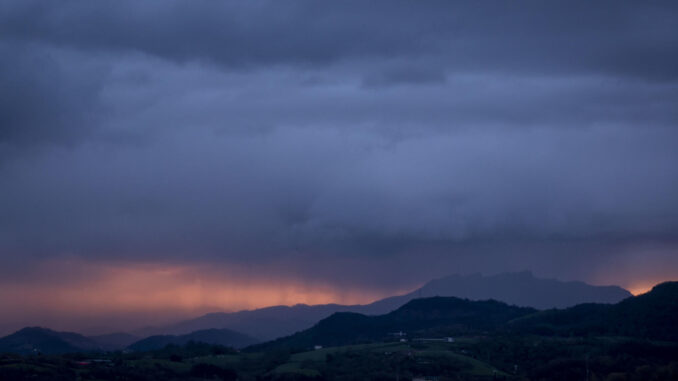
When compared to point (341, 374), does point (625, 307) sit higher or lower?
higher

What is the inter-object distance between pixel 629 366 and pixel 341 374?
146 feet

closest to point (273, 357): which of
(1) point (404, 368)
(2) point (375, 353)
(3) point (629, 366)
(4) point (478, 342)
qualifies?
(2) point (375, 353)

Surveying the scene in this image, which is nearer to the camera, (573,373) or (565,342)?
(573,373)

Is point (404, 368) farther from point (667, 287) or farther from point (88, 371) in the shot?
point (667, 287)

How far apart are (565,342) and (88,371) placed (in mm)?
82237

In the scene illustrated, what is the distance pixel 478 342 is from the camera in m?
148

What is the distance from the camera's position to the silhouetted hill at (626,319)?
154750mm

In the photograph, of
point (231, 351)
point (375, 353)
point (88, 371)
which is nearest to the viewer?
point (88, 371)

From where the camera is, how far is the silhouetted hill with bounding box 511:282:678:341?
15475 cm

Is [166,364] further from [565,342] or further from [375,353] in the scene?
[565,342]

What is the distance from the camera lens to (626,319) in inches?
6496

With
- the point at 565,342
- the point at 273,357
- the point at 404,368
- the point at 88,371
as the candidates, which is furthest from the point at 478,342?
the point at 88,371

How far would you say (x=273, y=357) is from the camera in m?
146

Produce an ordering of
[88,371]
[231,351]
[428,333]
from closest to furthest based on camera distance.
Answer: [88,371] < [231,351] < [428,333]
